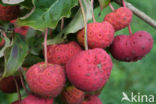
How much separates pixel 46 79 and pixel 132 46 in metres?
0.32

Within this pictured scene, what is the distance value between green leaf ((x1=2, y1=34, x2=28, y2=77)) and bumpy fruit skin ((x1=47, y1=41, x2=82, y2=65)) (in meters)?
0.11

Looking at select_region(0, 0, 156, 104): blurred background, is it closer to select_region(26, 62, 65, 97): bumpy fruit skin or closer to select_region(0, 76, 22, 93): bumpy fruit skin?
select_region(0, 76, 22, 93): bumpy fruit skin

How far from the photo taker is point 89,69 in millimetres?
854

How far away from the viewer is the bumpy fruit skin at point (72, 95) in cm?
114

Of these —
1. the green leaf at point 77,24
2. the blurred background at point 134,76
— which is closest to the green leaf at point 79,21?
the green leaf at point 77,24

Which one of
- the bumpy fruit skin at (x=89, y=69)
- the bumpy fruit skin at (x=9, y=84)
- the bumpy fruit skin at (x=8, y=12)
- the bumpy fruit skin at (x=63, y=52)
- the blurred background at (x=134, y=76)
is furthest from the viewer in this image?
the blurred background at (x=134, y=76)

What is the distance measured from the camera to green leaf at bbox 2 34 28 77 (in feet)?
3.26

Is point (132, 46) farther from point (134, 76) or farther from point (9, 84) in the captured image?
point (134, 76)

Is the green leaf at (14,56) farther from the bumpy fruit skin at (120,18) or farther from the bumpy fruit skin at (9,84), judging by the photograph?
the bumpy fruit skin at (120,18)

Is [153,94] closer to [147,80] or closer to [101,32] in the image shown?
[147,80]

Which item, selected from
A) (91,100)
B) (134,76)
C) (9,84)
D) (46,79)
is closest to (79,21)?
(46,79)

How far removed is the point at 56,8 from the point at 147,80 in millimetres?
1835

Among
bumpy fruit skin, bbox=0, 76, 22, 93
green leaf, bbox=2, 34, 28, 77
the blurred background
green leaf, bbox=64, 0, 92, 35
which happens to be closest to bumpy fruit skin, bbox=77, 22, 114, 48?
green leaf, bbox=64, 0, 92, 35

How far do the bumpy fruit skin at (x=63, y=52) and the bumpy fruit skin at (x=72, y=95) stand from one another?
0.19m
